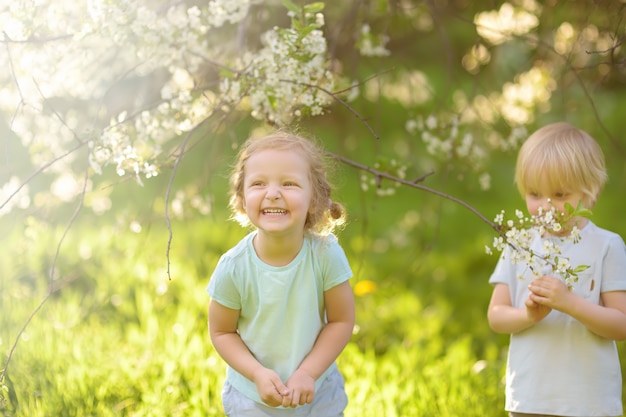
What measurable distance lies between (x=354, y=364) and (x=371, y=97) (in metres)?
4.57

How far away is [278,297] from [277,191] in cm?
27

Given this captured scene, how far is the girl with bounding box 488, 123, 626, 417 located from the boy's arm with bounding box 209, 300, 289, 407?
2.27ft

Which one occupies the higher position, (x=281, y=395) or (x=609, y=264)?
(x=609, y=264)

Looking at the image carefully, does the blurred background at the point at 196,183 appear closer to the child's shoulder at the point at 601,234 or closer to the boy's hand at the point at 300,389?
the child's shoulder at the point at 601,234

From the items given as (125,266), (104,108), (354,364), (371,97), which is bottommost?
(354,364)

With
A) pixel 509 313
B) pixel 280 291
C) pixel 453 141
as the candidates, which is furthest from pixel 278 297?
pixel 453 141

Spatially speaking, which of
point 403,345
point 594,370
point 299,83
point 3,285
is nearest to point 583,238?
point 594,370

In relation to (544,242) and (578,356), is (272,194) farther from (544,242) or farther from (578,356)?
(578,356)

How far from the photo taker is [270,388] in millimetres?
1995

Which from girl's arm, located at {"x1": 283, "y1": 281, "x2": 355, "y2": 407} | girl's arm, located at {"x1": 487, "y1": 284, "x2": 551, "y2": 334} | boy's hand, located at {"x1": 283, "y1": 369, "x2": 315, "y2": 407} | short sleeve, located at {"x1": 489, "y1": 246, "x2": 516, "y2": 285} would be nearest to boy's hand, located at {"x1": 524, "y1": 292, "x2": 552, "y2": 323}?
girl's arm, located at {"x1": 487, "y1": 284, "x2": 551, "y2": 334}

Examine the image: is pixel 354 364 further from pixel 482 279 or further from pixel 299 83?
pixel 482 279

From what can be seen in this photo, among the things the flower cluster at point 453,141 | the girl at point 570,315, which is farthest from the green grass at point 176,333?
the girl at point 570,315

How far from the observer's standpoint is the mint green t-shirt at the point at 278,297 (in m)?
2.10

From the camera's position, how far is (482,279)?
504cm
